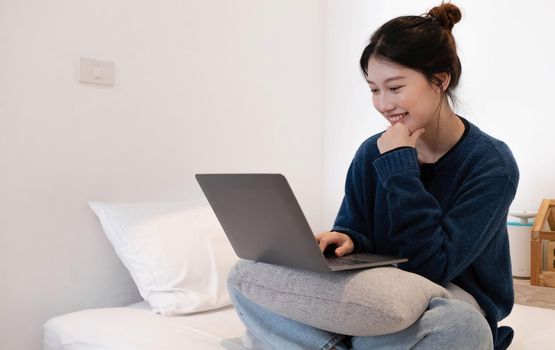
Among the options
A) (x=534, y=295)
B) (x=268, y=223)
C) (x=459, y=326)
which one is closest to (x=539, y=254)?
(x=534, y=295)

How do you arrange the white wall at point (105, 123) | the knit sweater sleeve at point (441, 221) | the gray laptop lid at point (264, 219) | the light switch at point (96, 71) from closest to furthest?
1. the gray laptop lid at point (264, 219)
2. the knit sweater sleeve at point (441, 221)
3. the white wall at point (105, 123)
4. the light switch at point (96, 71)

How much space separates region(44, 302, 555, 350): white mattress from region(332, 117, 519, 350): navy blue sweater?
169mm

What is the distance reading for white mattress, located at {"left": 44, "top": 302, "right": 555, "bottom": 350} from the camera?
1274 mm

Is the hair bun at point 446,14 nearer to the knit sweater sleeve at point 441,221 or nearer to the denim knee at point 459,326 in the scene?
the knit sweater sleeve at point 441,221

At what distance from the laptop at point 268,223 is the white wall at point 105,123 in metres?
0.71

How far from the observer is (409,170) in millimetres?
1157

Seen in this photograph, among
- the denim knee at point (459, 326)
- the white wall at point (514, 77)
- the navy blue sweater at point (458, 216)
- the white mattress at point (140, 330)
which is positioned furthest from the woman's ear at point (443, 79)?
the white wall at point (514, 77)

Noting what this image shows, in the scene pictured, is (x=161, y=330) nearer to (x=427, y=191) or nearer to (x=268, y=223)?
(x=268, y=223)

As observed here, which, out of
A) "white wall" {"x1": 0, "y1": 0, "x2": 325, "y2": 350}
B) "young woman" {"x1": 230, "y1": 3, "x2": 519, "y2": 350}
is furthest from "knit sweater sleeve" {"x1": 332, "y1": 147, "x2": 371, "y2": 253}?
"white wall" {"x1": 0, "y1": 0, "x2": 325, "y2": 350}

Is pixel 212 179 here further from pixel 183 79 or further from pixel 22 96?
pixel 183 79

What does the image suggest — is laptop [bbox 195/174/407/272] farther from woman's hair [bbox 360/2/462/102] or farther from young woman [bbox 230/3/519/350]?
woman's hair [bbox 360/2/462/102]

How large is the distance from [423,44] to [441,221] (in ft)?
1.19

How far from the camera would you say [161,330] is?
138 centimetres

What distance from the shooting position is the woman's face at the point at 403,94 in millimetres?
1215
